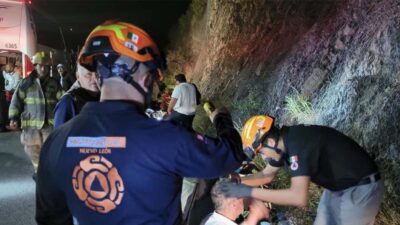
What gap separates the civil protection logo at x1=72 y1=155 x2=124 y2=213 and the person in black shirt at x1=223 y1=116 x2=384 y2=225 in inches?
63.0

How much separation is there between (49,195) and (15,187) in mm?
5445

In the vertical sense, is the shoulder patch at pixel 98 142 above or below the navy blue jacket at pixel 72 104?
above

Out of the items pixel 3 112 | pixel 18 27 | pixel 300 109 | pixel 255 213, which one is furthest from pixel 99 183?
pixel 3 112

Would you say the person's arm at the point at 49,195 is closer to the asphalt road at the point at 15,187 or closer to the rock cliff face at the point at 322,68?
the rock cliff face at the point at 322,68

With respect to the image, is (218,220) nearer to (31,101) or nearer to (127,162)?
(127,162)

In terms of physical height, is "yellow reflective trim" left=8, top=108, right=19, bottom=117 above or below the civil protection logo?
below

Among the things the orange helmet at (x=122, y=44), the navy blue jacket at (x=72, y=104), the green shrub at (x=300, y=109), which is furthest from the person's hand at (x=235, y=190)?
the green shrub at (x=300, y=109)

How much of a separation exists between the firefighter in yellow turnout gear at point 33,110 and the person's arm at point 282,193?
3.97m

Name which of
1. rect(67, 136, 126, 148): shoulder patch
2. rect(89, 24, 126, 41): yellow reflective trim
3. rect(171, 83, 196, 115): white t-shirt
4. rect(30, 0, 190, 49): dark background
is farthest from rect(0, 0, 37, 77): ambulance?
rect(30, 0, 190, 49): dark background

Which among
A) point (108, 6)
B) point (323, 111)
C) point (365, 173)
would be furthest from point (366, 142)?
point (108, 6)

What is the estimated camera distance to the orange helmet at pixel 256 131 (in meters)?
3.49

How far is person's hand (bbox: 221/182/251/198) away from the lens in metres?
3.28

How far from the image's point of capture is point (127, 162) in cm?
178

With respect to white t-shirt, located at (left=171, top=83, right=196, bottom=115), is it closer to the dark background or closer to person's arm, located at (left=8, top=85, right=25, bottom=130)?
person's arm, located at (left=8, top=85, right=25, bottom=130)
